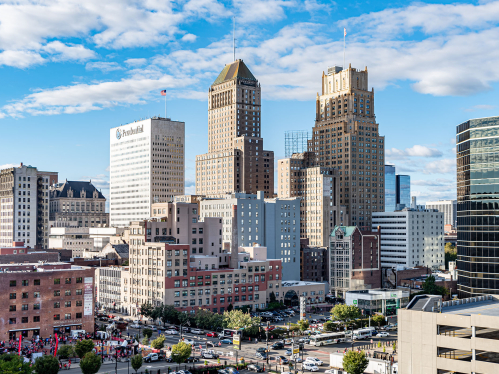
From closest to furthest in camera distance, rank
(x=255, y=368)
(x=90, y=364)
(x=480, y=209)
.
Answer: (x=90, y=364) → (x=255, y=368) → (x=480, y=209)

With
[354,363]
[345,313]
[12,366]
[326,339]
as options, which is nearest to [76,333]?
[12,366]

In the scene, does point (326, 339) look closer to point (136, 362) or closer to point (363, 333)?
point (363, 333)

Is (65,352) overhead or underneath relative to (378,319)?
overhead

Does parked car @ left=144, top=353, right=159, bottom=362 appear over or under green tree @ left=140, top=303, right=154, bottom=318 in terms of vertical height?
under

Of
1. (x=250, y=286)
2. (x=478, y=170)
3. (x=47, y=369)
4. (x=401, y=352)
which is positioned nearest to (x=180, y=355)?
(x=47, y=369)

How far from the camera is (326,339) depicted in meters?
142

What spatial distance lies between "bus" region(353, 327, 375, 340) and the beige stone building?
63.7 meters

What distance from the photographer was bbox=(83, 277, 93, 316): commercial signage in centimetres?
14288

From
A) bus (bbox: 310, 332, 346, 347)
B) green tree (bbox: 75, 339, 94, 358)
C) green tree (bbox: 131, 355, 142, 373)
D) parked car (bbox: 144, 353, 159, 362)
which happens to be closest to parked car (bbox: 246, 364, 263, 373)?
parked car (bbox: 144, 353, 159, 362)

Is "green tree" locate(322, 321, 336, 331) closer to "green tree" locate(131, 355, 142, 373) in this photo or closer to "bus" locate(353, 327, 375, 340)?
"bus" locate(353, 327, 375, 340)

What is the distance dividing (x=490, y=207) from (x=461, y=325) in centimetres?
8367

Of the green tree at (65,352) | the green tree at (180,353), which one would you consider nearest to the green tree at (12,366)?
the green tree at (65,352)

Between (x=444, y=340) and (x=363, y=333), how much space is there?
71265 mm

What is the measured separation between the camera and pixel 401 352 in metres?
83.4
